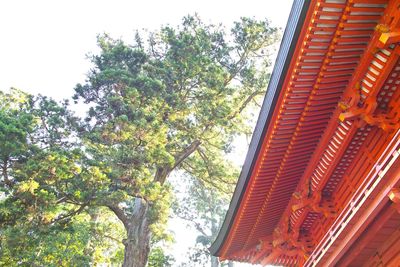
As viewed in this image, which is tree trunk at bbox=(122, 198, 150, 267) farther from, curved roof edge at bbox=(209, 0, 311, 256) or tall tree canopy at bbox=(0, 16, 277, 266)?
curved roof edge at bbox=(209, 0, 311, 256)

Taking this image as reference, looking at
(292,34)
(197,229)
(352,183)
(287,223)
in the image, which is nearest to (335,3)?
(292,34)

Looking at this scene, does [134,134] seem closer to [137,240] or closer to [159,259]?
[137,240]

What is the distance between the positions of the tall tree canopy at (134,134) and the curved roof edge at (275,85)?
2978 millimetres

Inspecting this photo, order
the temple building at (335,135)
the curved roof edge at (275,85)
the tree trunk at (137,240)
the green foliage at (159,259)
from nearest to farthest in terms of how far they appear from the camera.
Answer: the temple building at (335,135)
the curved roof edge at (275,85)
the tree trunk at (137,240)
the green foliage at (159,259)

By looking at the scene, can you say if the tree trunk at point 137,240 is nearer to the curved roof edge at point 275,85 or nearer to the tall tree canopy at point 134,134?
the tall tree canopy at point 134,134

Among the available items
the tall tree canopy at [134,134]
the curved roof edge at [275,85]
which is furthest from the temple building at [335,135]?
the tall tree canopy at [134,134]

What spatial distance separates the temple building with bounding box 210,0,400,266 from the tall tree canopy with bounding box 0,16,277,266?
3307 millimetres

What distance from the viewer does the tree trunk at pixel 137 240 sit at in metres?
9.64

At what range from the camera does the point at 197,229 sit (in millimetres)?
25328

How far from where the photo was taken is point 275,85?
5020 millimetres

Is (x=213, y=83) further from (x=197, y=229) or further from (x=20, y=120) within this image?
(x=197, y=229)

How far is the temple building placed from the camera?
4.06m

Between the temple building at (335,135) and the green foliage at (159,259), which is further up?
the green foliage at (159,259)

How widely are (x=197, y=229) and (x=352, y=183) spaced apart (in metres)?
21.0
